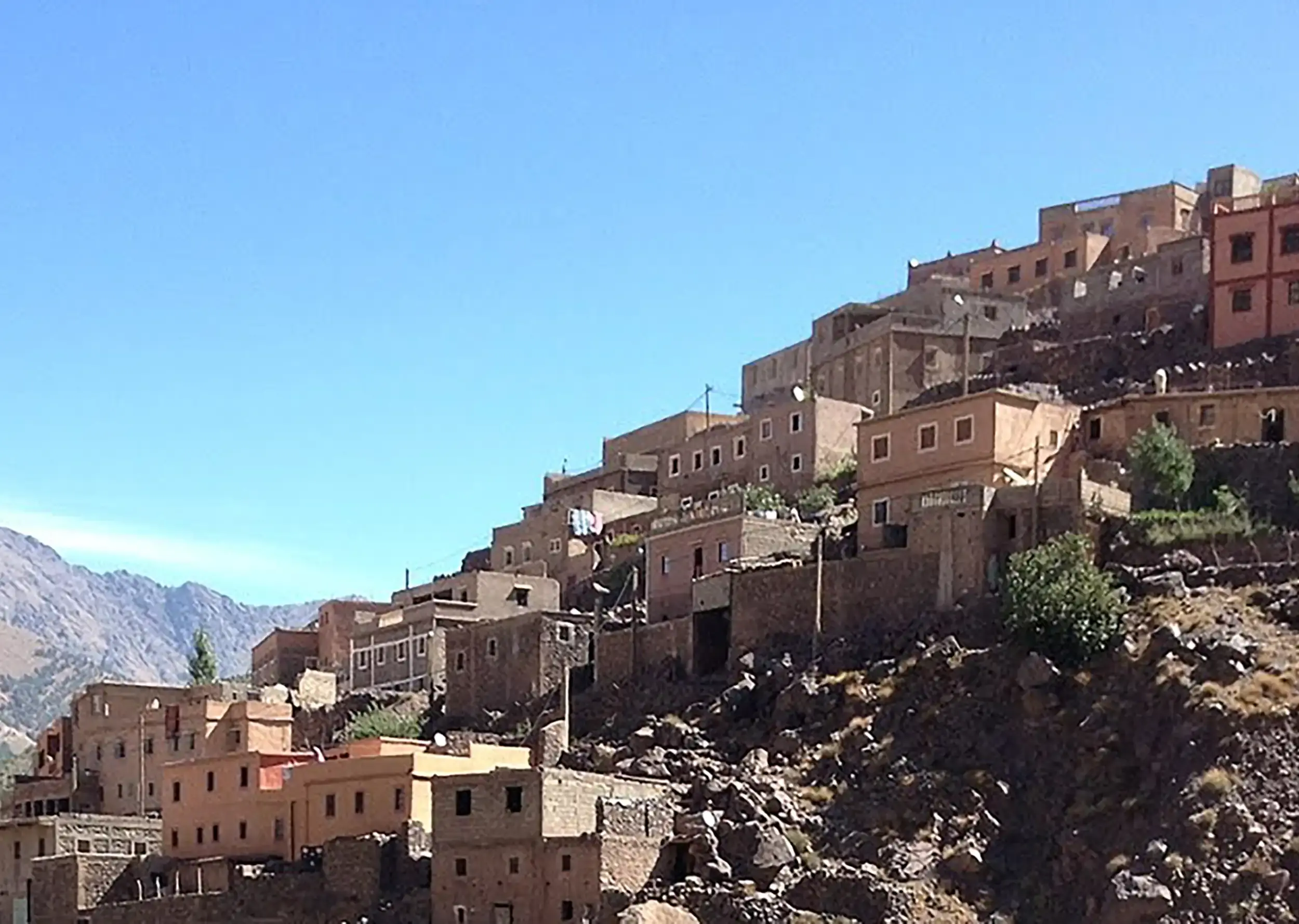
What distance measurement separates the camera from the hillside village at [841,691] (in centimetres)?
4162

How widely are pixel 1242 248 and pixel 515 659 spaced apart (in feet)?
63.7

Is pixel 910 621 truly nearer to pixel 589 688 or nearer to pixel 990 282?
pixel 589 688

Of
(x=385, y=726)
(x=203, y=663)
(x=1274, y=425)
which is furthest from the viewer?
(x=203, y=663)

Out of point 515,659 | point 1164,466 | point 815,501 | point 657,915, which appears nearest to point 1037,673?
point 1164,466

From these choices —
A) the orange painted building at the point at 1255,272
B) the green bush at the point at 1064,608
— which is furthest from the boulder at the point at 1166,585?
the orange painted building at the point at 1255,272

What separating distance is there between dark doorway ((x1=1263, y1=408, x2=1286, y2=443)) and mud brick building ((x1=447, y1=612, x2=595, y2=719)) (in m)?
15.1

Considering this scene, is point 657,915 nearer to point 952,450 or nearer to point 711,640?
point 711,640

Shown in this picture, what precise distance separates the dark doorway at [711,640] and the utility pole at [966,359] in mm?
8511

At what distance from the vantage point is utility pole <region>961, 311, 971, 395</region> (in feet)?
194

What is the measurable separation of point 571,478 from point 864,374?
1172 centimetres

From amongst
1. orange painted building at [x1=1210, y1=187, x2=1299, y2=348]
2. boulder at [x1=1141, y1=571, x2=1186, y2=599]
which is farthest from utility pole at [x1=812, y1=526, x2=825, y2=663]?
orange painted building at [x1=1210, y1=187, x2=1299, y2=348]

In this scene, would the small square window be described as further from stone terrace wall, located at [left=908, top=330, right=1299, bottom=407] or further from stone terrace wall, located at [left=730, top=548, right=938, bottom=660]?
stone terrace wall, located at [left=730, top=548, right=938, bottom=660]

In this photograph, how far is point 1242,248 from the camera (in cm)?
5744

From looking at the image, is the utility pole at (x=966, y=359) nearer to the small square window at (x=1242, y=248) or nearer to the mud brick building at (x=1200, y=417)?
the mud brick building at (x=1200, y=417)
